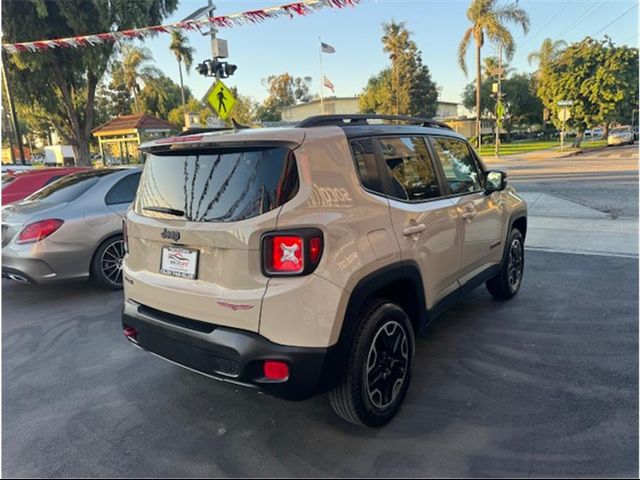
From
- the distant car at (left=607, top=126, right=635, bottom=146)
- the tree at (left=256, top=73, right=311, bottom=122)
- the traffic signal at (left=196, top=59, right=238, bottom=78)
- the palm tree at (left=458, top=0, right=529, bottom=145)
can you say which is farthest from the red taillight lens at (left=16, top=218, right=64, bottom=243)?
the tree at (left=256, top=73, right=311, bottom=122)

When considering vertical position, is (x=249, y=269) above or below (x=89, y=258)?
above

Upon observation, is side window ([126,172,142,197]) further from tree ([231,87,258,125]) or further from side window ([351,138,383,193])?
tree ([231,87,258,125])

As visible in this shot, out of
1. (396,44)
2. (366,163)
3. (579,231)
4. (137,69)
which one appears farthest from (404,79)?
(366,163)

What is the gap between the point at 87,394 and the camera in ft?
11.1

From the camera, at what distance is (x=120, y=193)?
→ 235 inches

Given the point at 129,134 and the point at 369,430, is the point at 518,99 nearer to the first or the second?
the point at 129,134

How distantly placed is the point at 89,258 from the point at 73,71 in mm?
15307

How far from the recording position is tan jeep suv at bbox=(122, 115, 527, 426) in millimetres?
2447

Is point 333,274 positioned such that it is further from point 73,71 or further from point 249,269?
point 73,71

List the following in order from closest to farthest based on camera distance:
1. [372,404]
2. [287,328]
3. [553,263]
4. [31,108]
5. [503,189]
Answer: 1. [287,328]
2. [372,404]
3. [503,189]
4. [553,263]
5. [31,108]

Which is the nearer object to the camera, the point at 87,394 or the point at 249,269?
the point at 249,269

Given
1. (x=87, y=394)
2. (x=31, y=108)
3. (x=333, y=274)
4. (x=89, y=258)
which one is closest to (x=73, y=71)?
(x=31, y=108)

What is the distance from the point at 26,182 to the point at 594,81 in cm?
3628

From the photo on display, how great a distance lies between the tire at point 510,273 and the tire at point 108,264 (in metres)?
4.32
